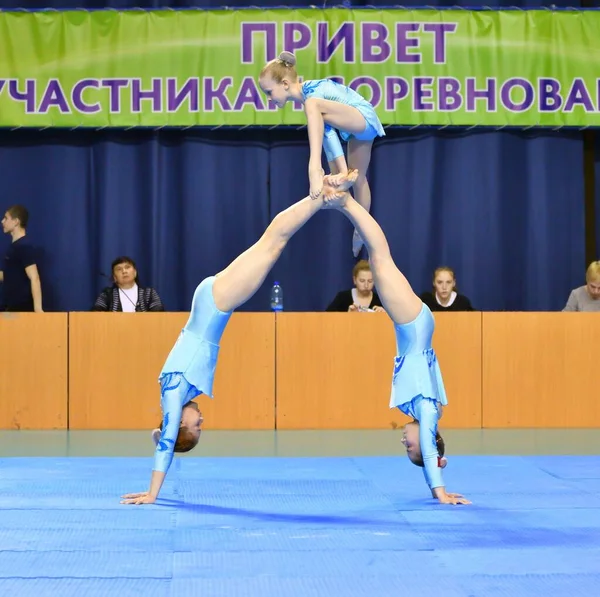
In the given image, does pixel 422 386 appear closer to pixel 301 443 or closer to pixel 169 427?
pixel 169 427

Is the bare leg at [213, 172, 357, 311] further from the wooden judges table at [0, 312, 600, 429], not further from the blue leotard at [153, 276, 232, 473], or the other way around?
the wooden judges table at [0, 312, 600, 429]

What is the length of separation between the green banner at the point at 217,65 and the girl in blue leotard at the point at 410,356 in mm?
4061

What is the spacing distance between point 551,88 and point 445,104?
0.88m

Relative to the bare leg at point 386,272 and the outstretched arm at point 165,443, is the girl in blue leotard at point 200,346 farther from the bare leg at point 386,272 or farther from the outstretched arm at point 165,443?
the bare leg at point 386,272

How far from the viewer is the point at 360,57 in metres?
8.62

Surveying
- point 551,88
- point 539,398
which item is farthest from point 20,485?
point 551,88

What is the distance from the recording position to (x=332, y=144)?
4.95m

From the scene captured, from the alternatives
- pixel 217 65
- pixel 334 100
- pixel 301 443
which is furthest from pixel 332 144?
pixel 217 65

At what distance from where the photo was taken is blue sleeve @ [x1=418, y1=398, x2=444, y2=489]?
4.54 m

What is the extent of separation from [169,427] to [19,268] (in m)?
4.08

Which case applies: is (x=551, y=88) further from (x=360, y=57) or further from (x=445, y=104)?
(x=360, y=57)

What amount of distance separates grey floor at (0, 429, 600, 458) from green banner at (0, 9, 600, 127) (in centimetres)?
263

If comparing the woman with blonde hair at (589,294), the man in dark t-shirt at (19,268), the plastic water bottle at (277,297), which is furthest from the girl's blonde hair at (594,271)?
the man in dark t-shirt at (19,268)

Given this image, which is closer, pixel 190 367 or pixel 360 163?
pixel 190 367
